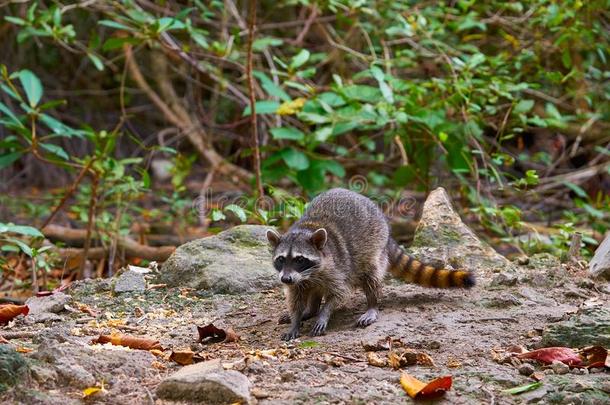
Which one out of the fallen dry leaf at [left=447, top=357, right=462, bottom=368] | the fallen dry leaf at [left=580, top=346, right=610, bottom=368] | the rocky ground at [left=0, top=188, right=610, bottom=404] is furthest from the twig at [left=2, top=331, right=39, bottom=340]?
the fallen dry leaf at [left=580, top=346, right=610, bottom=368]

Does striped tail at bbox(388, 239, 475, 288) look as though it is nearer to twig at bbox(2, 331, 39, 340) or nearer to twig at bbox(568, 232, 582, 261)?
twig at bbox(568, 232, 582, 261)

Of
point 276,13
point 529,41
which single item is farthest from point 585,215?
point 276,13

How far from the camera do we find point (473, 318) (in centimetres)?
459

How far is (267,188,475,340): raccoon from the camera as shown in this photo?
493cm

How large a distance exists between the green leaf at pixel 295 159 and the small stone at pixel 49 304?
3.41m

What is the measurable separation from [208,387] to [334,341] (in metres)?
1.20

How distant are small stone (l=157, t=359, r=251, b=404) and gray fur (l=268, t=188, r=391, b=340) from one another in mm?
1277

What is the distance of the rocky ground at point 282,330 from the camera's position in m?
Result: 3.41

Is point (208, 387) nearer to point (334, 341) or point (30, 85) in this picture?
point (334, 341)

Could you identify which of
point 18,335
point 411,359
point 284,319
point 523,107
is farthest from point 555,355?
point 523,107

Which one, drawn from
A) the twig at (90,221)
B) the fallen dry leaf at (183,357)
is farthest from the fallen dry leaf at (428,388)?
the twig at (90,221)

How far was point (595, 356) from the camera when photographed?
377 centimetres

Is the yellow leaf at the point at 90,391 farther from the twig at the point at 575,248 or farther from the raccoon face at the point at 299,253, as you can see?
the twig at the point at 575,248

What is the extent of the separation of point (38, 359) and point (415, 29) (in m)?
5.45
